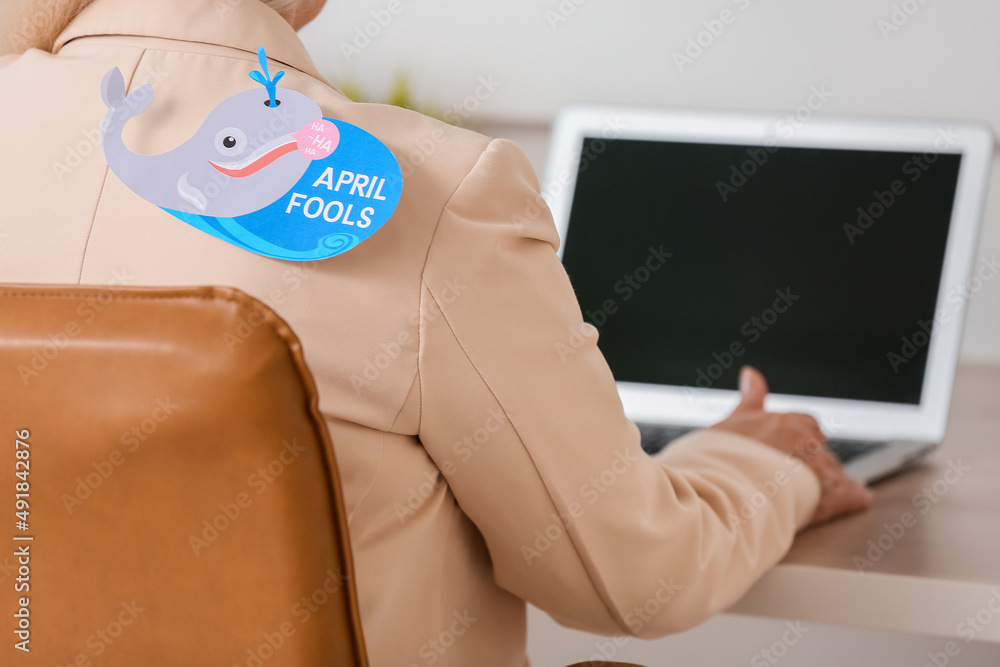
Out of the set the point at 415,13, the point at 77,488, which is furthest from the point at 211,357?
the point at 415,13

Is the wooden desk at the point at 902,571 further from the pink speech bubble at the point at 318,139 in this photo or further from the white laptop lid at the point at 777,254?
the pink speech bubble at the point at 318,139

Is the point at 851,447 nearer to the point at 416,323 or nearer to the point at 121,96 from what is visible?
the point at 416,323

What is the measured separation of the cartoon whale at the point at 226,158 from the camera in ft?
1.53

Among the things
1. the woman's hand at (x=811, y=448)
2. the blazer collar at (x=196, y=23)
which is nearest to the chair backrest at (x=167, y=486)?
the blazer collar at (x=196, y=23)

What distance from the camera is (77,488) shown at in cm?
36

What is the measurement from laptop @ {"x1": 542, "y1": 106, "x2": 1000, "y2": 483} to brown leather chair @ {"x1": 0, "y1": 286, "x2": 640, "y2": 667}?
2.41 feet

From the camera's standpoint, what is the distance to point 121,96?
51 centimetres

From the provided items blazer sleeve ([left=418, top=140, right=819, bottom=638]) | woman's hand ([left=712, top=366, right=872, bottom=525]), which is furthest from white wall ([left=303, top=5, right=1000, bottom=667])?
blazer sleeve ([left=418, top=140, right=819, bottom=638])

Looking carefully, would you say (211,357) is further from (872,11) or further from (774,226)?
(872,11)

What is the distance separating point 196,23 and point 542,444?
1.07 ft

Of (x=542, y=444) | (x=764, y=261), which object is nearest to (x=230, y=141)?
(x=542, y=444)

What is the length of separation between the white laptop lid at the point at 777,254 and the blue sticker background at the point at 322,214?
76 centimetres

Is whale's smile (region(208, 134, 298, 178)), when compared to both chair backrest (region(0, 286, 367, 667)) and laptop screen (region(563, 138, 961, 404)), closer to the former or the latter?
chair backrest (region(0, 286, 367, 667))

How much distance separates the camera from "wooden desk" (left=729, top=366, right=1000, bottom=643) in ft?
2.16
